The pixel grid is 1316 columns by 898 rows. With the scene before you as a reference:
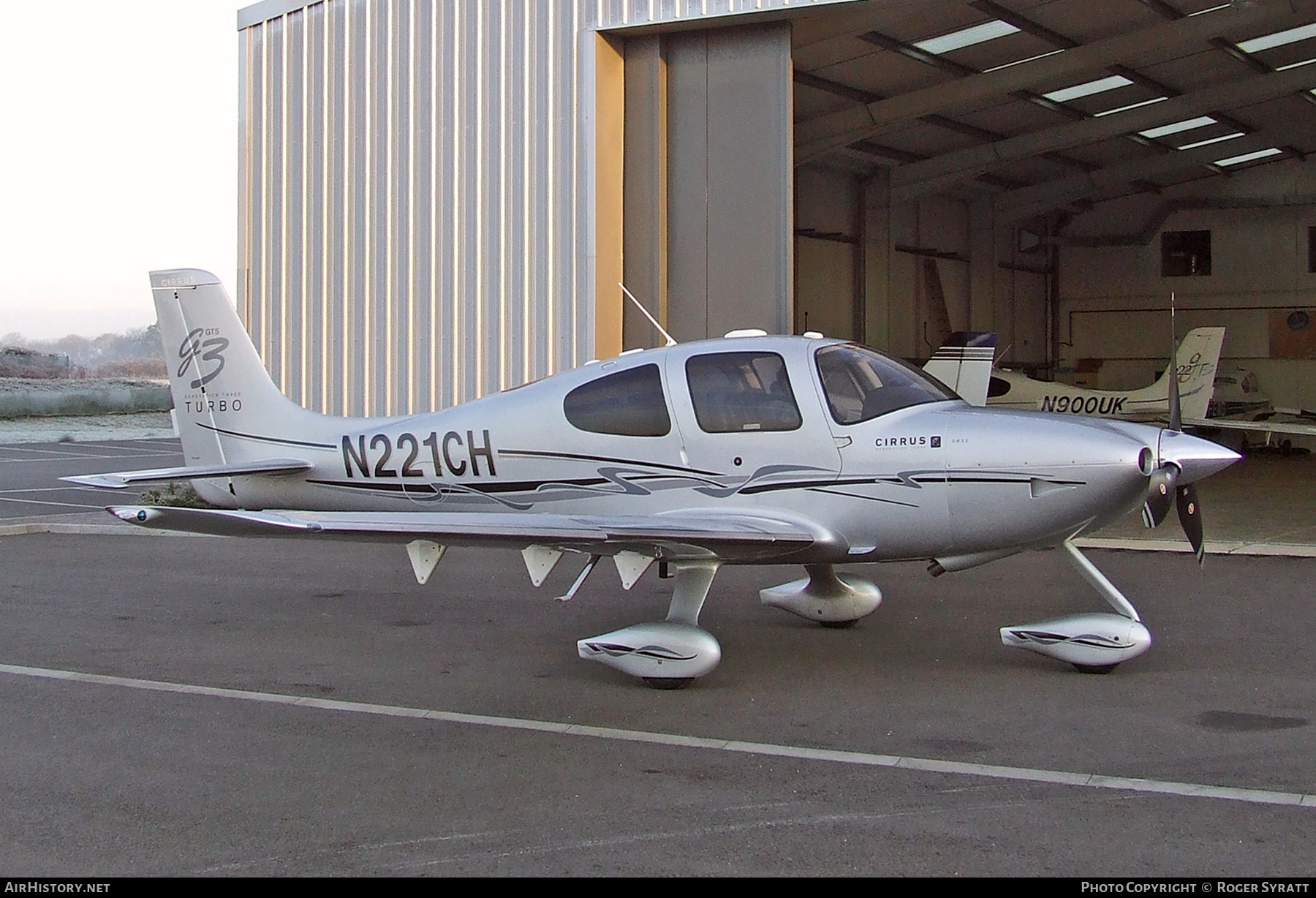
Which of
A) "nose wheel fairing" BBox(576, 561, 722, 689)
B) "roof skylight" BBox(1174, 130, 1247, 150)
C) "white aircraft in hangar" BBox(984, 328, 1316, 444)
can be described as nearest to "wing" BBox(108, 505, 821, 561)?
"nose wheel fairing" BBox(576, 561, 722, 689)

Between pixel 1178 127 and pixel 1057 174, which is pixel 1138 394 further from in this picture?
pixel 1057 174

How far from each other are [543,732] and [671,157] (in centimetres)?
946

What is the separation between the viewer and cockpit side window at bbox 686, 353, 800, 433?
724 centimetres

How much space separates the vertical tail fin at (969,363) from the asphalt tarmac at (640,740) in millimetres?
8791

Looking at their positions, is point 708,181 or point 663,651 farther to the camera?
point 708,181

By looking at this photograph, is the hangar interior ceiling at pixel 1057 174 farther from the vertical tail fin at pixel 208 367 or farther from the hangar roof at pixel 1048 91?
the vertical tail fin at pixel 208 367

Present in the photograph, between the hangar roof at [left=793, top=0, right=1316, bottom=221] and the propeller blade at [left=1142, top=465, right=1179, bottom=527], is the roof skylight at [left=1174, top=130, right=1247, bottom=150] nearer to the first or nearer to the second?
the hangar roof at [left=793, top=0, right=1316, bottom=221]

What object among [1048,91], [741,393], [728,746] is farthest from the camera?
[1048,91]

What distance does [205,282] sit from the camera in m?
9.53

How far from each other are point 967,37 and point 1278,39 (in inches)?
246

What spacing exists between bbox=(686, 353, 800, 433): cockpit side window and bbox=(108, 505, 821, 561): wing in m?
0.53

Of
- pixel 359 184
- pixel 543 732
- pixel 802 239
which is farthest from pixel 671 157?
pixel 802 239

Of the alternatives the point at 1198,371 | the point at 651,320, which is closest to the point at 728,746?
the point at 651,320

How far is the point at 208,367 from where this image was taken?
375 inches
